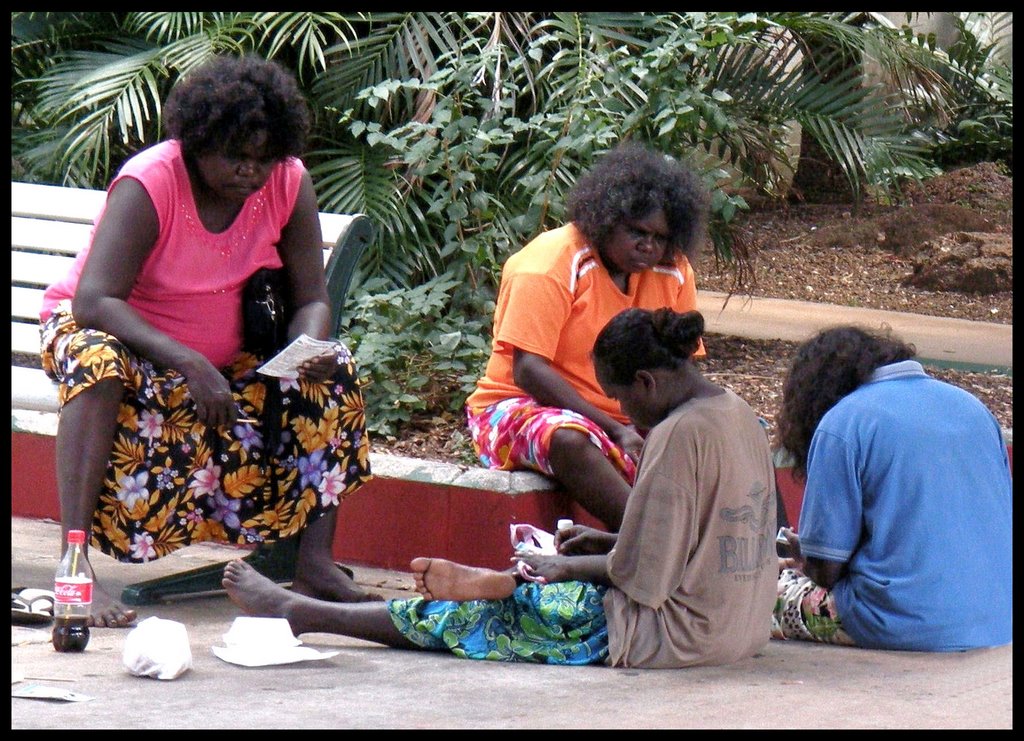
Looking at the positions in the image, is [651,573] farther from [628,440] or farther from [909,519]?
[628,440]

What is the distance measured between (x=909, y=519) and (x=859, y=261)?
5520 mm

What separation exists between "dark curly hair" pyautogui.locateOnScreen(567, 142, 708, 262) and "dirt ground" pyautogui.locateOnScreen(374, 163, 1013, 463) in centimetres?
165

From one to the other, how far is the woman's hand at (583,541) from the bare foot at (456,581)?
0.28 meters

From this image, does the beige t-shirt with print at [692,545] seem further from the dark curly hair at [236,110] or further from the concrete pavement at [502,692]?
the dark curly hair at [236,110]

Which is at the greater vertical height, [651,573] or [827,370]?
[827,370]

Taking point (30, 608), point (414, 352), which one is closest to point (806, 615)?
point (30, 608)

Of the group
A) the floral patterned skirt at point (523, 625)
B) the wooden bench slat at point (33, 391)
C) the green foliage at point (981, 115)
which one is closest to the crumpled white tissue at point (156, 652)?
the floral patterned skirt at point (523, 625)

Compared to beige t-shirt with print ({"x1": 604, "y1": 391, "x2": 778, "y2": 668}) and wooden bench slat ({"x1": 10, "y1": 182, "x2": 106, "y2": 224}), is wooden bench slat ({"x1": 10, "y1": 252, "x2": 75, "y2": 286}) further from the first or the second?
beige t-shirt with print ({"x1": 604, "y1": 391, "x2": 778, "y2": 668})

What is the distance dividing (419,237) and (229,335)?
2162 millimetres

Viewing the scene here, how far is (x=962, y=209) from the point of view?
9.62 metres

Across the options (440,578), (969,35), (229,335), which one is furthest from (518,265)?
(969,35)

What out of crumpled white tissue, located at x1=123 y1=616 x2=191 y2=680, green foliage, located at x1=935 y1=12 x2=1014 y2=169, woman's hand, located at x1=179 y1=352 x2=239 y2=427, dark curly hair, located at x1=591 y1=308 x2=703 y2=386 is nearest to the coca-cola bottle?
crumpled white tissue, located at x1=123 y1=616 x2=191 y2=680

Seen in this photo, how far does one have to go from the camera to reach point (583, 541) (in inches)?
155

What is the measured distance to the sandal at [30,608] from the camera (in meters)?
3.97
